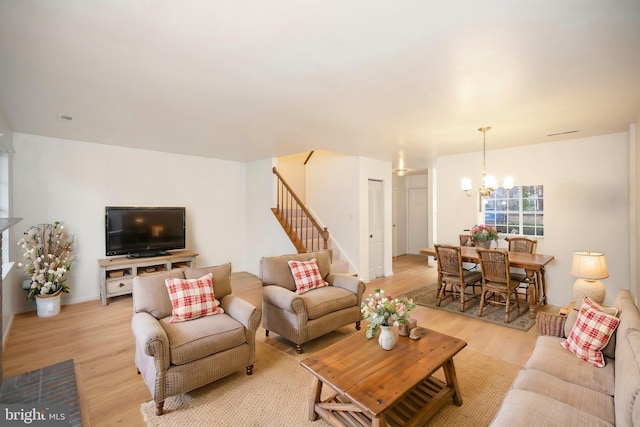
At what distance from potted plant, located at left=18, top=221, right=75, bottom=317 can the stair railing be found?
132 inches

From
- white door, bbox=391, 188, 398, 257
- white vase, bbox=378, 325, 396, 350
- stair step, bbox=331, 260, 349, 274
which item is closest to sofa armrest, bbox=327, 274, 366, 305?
white vase, bbox=378, 325, 396, 350

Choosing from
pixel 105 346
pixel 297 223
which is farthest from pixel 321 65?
pixel 297 223

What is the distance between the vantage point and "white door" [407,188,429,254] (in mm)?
9195

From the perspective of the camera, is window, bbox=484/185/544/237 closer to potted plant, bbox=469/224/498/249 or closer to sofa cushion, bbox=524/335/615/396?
potted plant, bbox=469/224/498/249

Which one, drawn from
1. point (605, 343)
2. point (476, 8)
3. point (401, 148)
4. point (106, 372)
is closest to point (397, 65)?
point (476, 8)

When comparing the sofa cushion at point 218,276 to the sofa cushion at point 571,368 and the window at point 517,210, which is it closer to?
the sofa cushion at point 571,368

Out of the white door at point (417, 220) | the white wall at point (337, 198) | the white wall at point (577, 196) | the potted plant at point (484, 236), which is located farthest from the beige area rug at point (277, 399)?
the white door at point (417, 220)

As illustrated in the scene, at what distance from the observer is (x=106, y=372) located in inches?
107

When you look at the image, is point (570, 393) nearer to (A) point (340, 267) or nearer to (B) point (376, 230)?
(A) point (340, 267)

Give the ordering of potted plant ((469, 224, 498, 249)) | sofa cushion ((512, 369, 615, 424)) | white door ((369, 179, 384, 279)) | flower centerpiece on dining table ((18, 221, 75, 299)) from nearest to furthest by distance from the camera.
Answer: sofa cushion ((512, 369, 615, 424)) → flower centerpiece on dining table ((18, 221, 75, 299)) → potted plant ((469, 224, 498, 249)) → white door ((369, 179, 384, 279))

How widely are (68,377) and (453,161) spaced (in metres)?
6.23

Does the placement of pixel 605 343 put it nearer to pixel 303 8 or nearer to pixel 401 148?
pixel 303 8

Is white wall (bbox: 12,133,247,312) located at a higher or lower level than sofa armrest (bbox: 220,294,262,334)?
higher

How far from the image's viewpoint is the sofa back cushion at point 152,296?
262 centimetres
